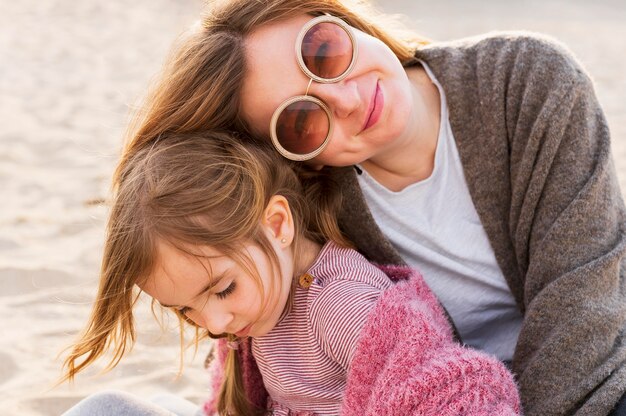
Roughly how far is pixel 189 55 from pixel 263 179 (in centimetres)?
38

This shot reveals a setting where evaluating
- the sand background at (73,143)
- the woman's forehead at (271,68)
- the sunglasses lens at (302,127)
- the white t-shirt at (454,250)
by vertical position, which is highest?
the woman's forehead at (271,68)

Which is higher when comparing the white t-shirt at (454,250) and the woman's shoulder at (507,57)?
the woman's shoulder at (507,57)

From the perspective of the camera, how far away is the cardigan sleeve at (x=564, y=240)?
1.91 meters

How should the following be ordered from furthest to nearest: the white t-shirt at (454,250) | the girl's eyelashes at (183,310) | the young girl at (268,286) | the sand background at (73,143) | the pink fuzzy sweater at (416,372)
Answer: the sand background at (73,143) < the white t-shirt at (454,250) < the girl's eyelashes at (183,310) < the young girl at (268,286) < the pink fuzzy sweater at (416,372)

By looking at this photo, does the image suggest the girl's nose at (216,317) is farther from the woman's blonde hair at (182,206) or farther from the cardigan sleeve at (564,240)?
the cardigan sleeve at (564,240)

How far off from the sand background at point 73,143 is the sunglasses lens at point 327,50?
44 cm

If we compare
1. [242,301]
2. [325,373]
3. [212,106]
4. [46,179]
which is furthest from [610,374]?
[46,179]

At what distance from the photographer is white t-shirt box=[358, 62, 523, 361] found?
2.21m

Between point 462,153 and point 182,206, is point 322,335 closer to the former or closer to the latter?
point 182,206

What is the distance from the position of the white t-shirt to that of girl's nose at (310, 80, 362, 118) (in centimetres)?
34

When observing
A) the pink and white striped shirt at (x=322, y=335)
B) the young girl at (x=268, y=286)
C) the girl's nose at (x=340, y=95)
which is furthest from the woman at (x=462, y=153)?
the pink and white striped shirt at (x=322, y=335)

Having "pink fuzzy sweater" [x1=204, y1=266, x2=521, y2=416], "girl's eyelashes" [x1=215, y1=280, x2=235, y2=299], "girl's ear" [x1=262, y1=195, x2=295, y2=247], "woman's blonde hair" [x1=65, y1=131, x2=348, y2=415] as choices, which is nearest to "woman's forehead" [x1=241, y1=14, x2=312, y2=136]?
"woman's blonde hair" [x1=65, y1=131, x2=348, y2=415]

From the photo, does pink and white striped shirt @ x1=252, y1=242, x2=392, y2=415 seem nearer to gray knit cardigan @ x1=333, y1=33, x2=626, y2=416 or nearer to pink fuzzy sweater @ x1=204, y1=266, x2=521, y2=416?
pink fuzzy sweater @ x1=204, y1=266, x2=521, y2=416

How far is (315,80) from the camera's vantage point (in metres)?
1.98
